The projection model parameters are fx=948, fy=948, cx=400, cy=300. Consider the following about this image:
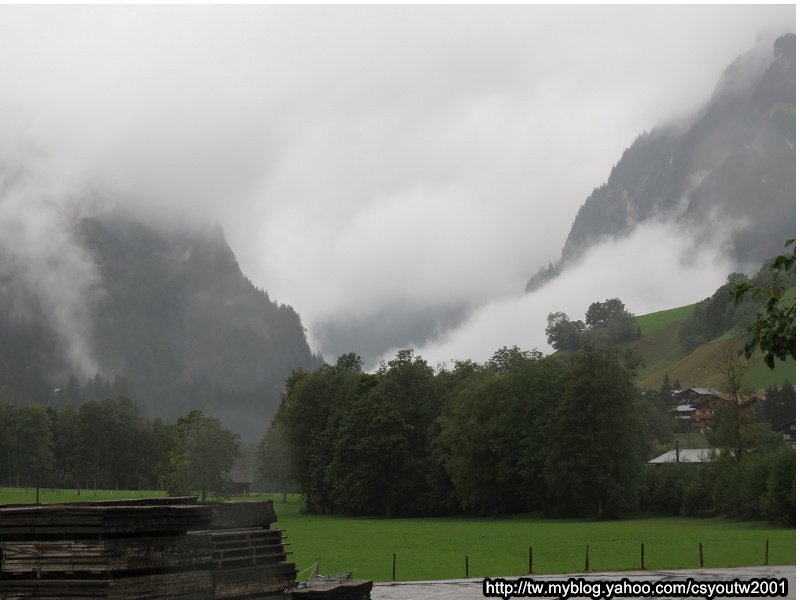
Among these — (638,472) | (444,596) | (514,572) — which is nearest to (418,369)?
(638,472)

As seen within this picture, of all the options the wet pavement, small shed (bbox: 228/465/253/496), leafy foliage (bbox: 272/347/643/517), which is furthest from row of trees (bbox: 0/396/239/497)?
the wet pavement

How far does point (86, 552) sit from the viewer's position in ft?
59.1

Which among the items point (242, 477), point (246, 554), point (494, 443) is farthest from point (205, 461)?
point (246, 554)

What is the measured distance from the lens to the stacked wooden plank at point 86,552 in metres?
18.0

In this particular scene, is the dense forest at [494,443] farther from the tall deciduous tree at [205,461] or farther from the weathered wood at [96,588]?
the weathered wood at [96,588]

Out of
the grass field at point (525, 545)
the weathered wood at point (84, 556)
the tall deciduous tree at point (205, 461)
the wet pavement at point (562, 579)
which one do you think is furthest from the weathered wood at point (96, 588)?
the tall deciduous tree at point (205, 461)

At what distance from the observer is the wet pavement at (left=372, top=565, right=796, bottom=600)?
109 ft

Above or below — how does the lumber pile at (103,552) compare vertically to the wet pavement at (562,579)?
above

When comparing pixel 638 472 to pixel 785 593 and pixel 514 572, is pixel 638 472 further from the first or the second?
pixel 785 593

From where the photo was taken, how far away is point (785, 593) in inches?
1162

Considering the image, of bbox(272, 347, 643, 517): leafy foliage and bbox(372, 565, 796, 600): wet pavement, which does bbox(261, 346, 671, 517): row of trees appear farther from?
bbox(372, 565, 796, 600): wet pavement

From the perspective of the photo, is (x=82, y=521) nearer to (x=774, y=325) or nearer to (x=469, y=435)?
(x=774, y=325)

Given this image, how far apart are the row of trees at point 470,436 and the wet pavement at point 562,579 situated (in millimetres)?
55120

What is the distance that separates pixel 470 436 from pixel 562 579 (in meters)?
64.7
